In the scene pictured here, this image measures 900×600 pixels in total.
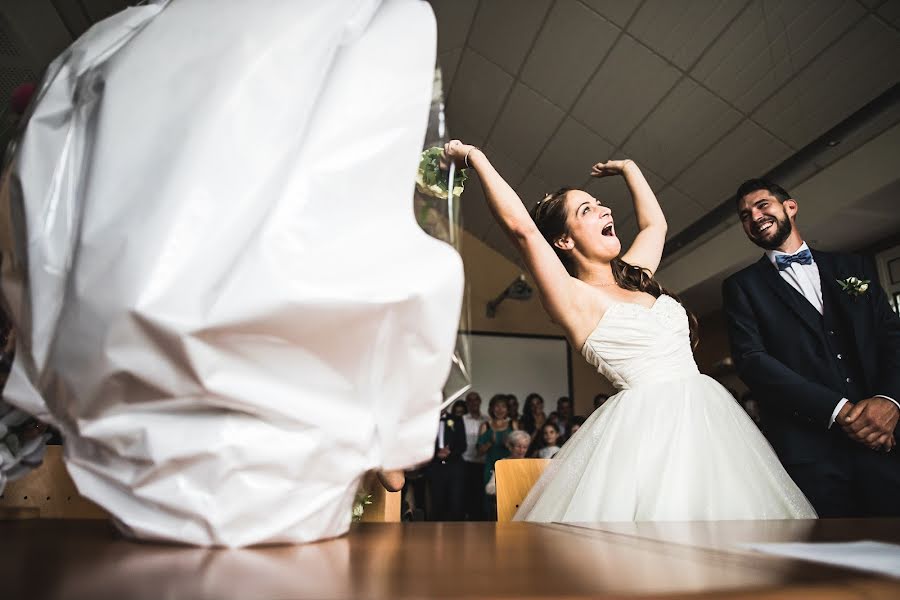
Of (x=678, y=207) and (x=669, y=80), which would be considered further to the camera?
(x=678, y=207)

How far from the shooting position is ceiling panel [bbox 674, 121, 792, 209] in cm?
462

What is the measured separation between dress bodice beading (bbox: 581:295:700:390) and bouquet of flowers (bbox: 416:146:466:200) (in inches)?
40.9

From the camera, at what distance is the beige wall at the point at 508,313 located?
8500mm

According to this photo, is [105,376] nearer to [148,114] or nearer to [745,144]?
[148,114]

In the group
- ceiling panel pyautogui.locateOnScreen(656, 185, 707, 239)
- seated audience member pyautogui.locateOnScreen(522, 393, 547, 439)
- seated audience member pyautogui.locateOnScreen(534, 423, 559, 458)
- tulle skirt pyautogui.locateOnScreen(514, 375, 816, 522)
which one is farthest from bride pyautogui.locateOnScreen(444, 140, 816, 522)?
seated audience member pyautogui.locateOnScreen(522, 393, 547, 439)

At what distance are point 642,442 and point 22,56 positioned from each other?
167 inches

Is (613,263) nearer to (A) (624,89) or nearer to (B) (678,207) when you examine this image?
(A) (624,89)

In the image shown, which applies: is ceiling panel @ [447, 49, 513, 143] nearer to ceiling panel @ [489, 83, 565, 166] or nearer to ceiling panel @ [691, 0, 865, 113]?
ceiling panel @ [489, 83, 565, 166]

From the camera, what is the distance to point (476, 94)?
5676 mm

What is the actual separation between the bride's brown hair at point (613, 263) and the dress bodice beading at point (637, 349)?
0.23m

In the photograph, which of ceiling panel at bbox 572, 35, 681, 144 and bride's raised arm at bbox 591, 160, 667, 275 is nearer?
bride's raised arm at bbox 591, 160, 667, 275

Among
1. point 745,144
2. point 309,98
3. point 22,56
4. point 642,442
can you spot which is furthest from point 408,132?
point 745,144

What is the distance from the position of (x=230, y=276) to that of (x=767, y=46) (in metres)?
4.59

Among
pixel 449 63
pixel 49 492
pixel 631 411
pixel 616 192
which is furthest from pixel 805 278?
pixel 449 63
